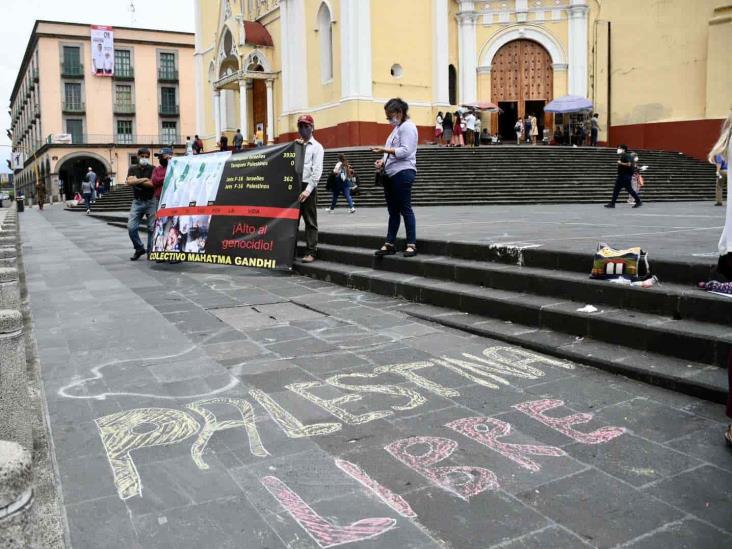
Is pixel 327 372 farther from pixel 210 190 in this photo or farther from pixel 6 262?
pixel 210 190

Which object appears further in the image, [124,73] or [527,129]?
[124,73]

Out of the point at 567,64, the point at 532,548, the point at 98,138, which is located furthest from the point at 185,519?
the point at 98,138

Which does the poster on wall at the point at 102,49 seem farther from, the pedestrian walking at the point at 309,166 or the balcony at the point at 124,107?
the pedestrian walking at the point at 309,166

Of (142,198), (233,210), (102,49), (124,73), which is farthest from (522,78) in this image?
(124,73)

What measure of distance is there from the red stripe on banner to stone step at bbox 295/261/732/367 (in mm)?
1482

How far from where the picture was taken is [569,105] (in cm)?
2709

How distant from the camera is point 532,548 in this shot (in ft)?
8.13

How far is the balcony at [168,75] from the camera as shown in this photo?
188 feet

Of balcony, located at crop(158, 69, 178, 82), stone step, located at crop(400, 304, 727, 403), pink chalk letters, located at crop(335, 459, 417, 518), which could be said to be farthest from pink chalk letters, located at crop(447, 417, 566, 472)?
balcony, located at crop(158, 69, 178, 82)

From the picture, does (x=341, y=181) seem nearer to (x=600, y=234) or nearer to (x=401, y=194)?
(x=600, y=234)

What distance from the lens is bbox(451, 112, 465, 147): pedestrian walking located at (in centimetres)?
2612

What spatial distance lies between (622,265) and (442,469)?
3.06m

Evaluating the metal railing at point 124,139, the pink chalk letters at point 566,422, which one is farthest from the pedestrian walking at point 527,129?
the metal railing at point 124,139

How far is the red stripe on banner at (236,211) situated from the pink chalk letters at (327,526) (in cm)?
632
